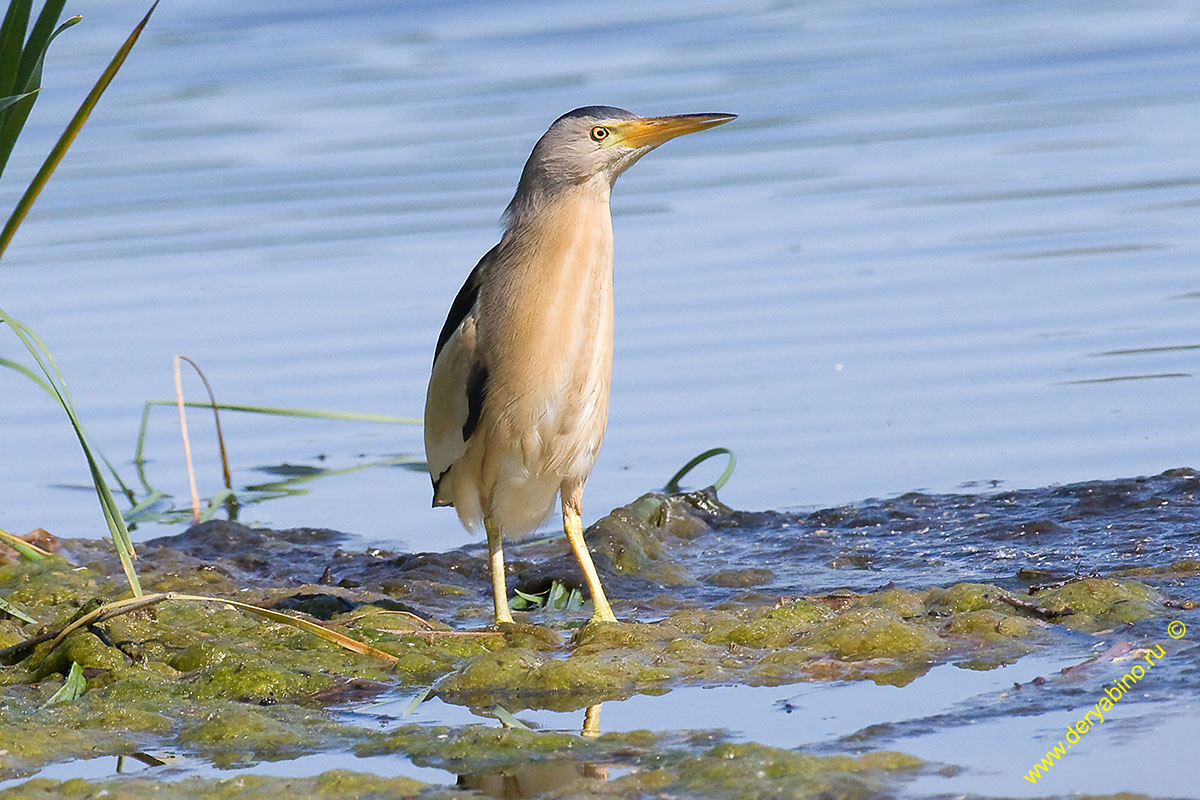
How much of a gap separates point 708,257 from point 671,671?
560 centimetres

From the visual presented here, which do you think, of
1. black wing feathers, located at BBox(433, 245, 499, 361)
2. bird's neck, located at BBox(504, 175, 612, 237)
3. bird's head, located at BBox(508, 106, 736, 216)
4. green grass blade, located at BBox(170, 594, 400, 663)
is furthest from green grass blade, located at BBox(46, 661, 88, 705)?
bird's head, located at BBox(508, 106, 736, 216)

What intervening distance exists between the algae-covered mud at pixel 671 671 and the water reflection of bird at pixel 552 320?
1.58 ft

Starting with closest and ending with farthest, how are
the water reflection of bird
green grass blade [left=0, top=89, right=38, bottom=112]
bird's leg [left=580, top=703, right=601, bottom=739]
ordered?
bird's leg [left=580, top=703, right=601, bottom=739], green grass blade [left=0, top=89, right=38, bottom=112], the water reflection of bird

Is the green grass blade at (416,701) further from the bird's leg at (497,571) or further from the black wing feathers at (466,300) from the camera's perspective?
the black wing feathers at (466,300)

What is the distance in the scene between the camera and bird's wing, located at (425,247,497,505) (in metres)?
5.01

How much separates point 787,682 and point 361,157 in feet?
32.2

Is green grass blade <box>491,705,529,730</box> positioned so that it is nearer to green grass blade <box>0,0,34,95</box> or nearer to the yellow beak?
the yellow beak

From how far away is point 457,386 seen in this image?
508cm

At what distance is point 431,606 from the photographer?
17.9 ft

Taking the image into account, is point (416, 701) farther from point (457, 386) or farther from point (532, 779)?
point (457, 386)

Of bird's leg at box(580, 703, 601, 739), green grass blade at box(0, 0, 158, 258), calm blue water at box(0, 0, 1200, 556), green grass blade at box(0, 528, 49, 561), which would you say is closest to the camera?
bird's leg at box(580, 703, 601, 739)

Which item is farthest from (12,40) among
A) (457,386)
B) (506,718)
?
(506,718)

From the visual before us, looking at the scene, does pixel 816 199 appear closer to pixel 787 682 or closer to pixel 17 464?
pixel 17 464

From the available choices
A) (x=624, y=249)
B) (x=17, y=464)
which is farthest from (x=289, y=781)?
(x=624, y=249)
